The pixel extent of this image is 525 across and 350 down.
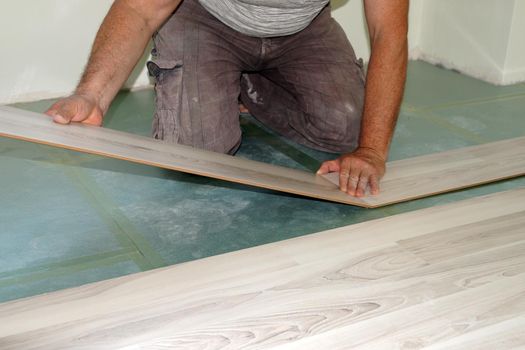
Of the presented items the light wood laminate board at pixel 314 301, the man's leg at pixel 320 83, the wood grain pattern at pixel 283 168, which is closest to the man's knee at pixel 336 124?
the man's leg at pixel 320 83

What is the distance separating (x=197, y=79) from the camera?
3279 millimetres

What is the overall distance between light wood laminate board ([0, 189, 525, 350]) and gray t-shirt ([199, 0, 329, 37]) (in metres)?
1.16

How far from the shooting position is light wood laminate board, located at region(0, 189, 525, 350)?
193 cm

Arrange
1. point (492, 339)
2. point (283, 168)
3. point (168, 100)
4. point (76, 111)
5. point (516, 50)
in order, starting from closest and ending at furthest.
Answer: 1. point (492, 339)
2. point (76, 111)
3. point (283, 168)
4. point (168, 100)
5. point (516, 50)

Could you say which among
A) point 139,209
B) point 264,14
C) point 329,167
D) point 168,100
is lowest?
point 139,209

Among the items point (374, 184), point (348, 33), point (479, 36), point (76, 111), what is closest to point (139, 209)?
point (76, 111)

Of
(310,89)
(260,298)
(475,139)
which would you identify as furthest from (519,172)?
(260,298)

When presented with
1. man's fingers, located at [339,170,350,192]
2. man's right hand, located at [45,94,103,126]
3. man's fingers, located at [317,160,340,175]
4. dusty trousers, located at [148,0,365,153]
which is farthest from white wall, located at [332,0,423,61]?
man's right hand, located at [45,94,103,126]

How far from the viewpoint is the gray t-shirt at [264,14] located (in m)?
3.24

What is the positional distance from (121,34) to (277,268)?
1122 millimetres

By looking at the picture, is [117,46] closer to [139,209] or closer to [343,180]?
[139,209]

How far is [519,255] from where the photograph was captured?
2.38 meters

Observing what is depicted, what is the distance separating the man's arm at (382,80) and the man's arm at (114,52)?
81 centimetres

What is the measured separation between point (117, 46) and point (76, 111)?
380 millimetres
